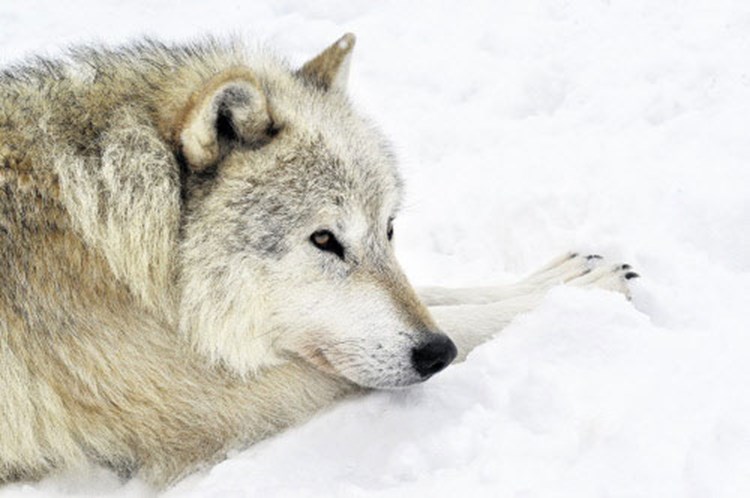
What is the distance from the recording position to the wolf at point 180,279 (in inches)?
152

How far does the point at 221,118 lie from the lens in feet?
13.2

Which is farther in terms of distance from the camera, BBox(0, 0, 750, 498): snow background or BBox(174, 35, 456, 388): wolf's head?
BBox(174, 35, 456, 388): wolf's head

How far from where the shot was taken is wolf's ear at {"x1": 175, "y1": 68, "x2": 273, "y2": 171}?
3869 millimetres

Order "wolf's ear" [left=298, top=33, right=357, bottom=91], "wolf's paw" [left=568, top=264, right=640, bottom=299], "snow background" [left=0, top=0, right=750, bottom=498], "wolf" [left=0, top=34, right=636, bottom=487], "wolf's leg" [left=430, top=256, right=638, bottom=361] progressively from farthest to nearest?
1. "wolf's paw" [left=568, top=264, right=640, bottom=299]
2. "wolf's ear" [left=298, top=33, right=357, bottom=91]
3. "wolf's leg" [left=430, top=256, right=638, bottom=361]
4. "wolf" [left=0, top=34, right=636, bottom=487]
5. "snow background" [left=0, top=0, right=750, bottom=498]

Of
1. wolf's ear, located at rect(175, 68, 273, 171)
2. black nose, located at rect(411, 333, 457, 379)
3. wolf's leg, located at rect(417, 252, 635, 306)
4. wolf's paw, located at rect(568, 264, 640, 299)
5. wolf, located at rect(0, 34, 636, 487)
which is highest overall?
wolf's ear, located at rect(175, 68, 273, 171)

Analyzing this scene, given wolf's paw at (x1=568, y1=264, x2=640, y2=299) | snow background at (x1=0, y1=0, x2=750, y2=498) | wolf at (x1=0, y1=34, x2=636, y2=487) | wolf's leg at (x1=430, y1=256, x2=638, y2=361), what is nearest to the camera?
snow background at (x1=0, y1=0, x2=750, y2=498)

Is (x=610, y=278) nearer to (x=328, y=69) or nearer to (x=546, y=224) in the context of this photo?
(x=546, y=224)

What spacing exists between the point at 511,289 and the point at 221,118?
2.07m

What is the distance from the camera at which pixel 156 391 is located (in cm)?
399

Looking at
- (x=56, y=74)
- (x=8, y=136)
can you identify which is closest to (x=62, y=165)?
(x=8, y=136)

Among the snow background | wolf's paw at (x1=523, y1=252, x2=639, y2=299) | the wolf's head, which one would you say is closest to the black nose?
the wolf's head

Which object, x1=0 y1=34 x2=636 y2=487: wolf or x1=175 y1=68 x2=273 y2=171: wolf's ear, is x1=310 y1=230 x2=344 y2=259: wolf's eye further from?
x1=175 y1=68 x2=273 y2=171: wolf's ear

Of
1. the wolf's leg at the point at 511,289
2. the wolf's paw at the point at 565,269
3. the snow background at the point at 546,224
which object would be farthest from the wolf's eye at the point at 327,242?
the wolf's paw at the point at 565,269

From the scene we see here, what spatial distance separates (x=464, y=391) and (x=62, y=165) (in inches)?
74.0
